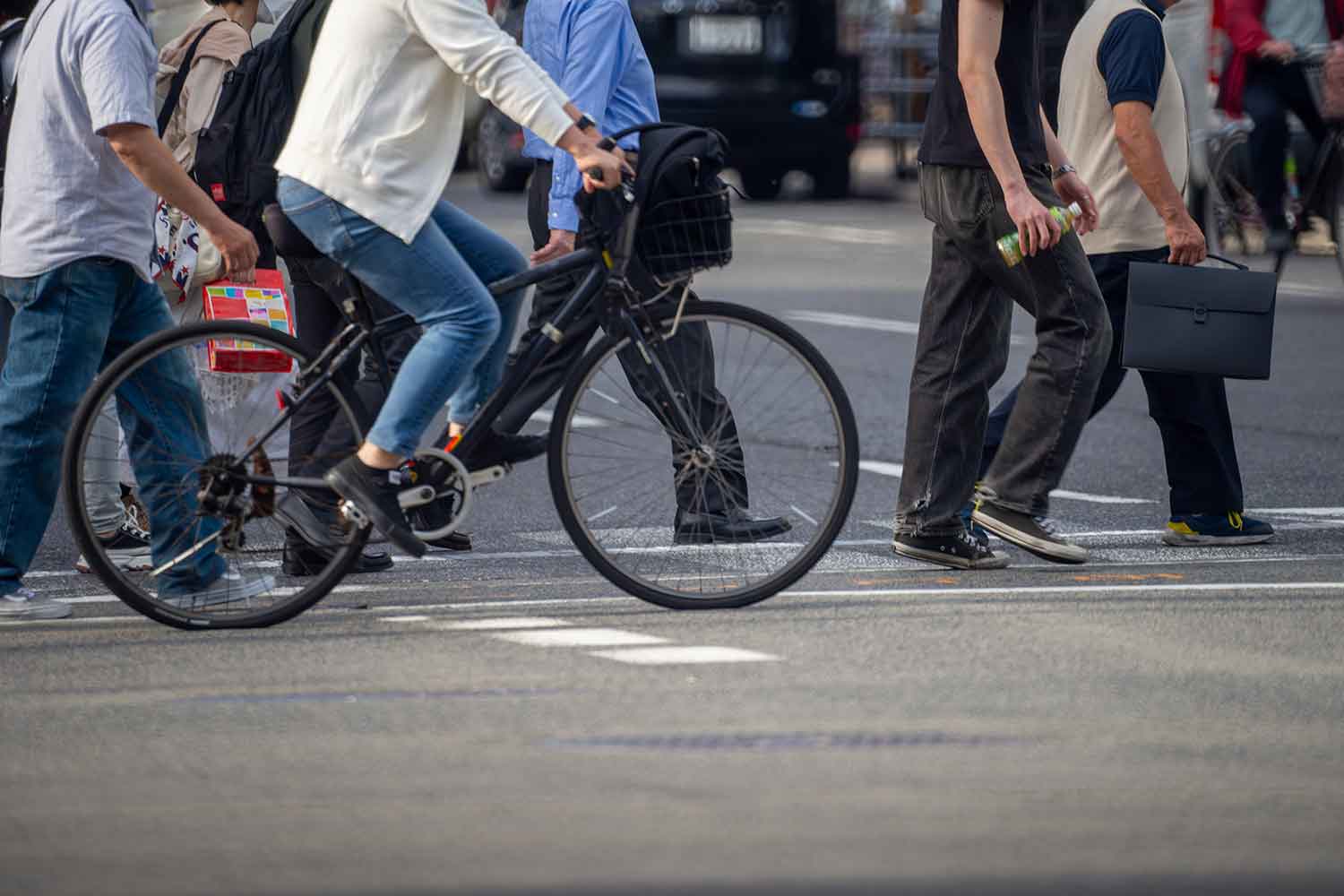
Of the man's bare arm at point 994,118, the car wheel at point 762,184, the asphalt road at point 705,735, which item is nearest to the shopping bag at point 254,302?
the asphalt road at point 705,735

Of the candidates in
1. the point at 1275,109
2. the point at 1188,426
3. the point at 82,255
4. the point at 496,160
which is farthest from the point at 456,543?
the point at 496,160

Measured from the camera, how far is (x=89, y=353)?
22.2 feet

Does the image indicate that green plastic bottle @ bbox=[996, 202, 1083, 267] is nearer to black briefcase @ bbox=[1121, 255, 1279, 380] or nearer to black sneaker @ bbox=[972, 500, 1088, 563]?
black briefcase @ bbox=[1121, 255, 1279, 380]

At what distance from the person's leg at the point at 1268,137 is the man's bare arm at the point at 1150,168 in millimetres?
7032

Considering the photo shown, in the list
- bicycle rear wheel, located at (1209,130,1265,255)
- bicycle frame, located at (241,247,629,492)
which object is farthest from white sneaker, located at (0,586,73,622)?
bicycle rear wheel, located at (1209,130,1265,255)

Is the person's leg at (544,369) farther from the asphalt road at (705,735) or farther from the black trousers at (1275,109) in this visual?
the black trousers at (1275,109)

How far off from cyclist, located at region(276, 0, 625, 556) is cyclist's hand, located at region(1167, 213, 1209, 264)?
84.6 inches

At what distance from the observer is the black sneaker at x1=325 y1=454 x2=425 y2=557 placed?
254 inches

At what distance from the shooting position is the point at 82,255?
664 centimetres

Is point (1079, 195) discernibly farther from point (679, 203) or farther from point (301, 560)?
point (301, 560)

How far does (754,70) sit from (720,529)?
18.5 m

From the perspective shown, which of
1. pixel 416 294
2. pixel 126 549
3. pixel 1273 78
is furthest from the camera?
pixel 1273 78

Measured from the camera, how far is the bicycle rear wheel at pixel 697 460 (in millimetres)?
6645

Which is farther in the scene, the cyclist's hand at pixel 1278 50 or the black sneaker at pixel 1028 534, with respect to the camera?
the cyclist's hand at pixel 1278 50
